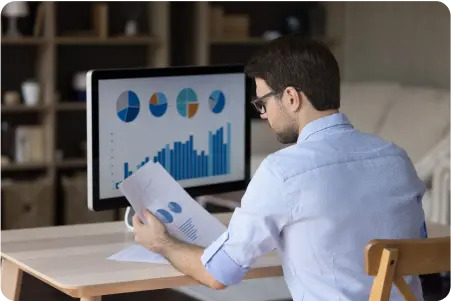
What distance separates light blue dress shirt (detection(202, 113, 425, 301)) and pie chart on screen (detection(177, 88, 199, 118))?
74 cm

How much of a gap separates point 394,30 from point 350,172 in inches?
178

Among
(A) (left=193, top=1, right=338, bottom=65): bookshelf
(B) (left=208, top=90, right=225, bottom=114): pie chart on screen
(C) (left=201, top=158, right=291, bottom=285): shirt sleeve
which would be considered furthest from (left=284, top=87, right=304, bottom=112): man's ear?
(A) (left=193, top=1, right=338, bottom=65): bookshelf

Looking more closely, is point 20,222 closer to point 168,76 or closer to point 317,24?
point 317,24

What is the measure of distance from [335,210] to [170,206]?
23.3 inches

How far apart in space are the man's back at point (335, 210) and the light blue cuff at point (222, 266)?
11cm

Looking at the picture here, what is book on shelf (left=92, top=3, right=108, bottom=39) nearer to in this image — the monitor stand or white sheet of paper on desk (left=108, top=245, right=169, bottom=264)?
the monitor stand

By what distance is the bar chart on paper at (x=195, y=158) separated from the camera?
2.87 m

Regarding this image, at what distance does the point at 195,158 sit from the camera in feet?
9.67

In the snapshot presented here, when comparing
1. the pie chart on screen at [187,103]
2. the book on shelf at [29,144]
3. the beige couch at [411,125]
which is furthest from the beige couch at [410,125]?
the book on shelf at [29,144]

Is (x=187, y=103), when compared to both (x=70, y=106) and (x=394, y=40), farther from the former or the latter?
(x=394, y=40)

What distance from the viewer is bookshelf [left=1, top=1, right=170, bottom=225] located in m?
6.07

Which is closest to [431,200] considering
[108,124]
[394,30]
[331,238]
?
[394,30]

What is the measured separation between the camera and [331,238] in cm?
213

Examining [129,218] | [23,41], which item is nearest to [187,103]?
[129,218]
